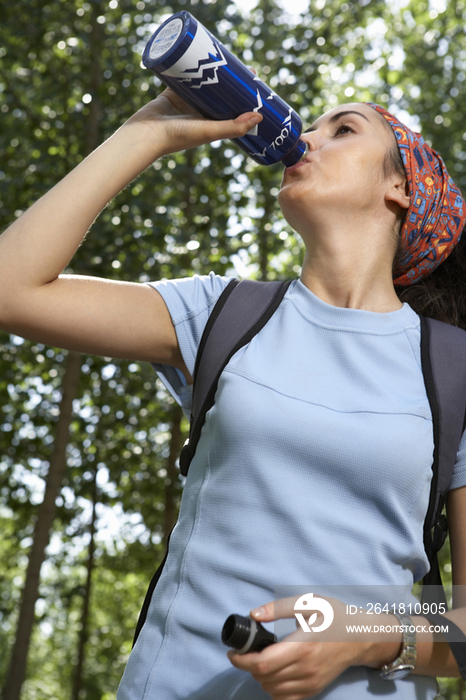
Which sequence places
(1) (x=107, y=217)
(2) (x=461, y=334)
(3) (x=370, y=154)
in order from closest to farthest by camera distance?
(2) (x=461, y=334), (3) (x=370, y=154), (1) (x=107, y=217)

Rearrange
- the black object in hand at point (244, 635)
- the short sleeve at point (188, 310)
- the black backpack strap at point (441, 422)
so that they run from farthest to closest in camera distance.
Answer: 1. the short sleeve at point (188, 310)
2. the black backpack strap at point (441, 422)
3. the black object in hand at point (244, 635)

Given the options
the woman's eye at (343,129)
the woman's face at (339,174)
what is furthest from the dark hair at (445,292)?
the woman's eye at (343,129)

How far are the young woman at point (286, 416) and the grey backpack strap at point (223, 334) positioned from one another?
0.11 feet

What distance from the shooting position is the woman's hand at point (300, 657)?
3.20 ft

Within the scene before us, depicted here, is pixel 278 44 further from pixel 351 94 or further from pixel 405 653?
pixel 405 653

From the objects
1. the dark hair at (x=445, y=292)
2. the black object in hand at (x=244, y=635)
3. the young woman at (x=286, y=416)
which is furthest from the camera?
the dark hair at (x=445, y=292)

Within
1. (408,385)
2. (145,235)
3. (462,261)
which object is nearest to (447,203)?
(462,261)

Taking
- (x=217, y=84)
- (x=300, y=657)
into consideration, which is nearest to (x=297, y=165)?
(x=217, y=84)

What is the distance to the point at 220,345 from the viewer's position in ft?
4.57

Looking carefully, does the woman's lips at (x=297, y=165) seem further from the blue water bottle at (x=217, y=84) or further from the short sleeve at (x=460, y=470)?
the short sleeve at (x=460, y=470)

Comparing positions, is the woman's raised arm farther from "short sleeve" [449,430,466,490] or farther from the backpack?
"short sleeve" [449,430,466,490]

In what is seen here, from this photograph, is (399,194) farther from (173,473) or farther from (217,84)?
(173,473)

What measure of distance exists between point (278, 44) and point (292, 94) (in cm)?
39

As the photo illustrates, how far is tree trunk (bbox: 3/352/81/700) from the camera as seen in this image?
4578 millimetres
